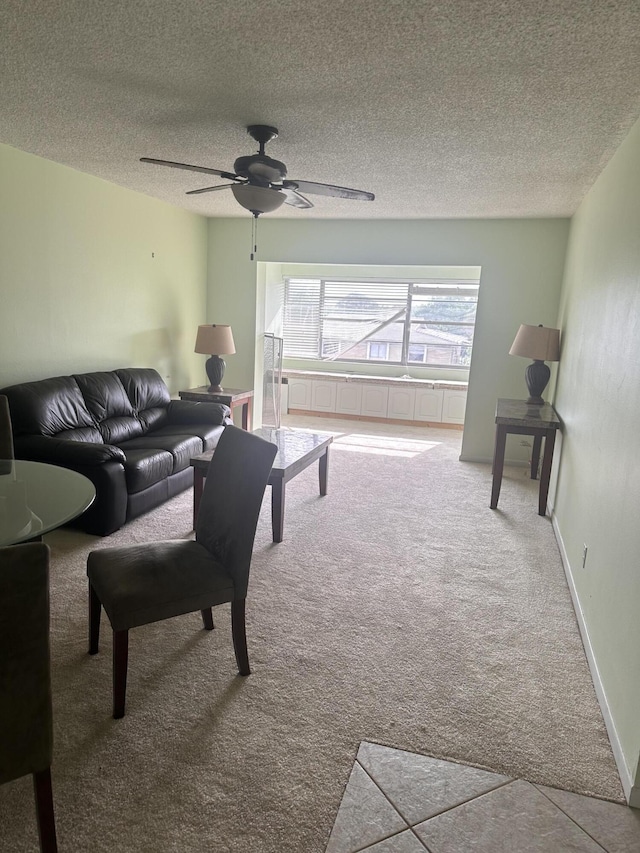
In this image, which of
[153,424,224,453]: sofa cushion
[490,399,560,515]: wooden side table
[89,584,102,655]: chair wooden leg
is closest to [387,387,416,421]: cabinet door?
[490,399,560,515]: wooden side table

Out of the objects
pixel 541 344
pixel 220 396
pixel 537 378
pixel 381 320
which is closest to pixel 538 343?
pixel 541 344

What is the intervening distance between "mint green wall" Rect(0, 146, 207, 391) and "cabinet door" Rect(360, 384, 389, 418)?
2696 millimetres

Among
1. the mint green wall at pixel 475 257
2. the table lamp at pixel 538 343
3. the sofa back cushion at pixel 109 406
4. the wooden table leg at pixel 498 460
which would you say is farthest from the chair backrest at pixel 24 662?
the mint green wall at pixel 475 257

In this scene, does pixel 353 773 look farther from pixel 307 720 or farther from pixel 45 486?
pixel 45 486

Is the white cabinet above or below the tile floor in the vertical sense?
above

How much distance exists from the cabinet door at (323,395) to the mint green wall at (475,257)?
76.1 inches

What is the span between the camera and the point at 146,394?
495 centimetres

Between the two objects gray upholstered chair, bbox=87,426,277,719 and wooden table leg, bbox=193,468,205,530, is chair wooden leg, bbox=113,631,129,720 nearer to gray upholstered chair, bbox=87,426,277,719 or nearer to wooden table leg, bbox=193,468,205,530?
gray upholstered chair, bbox=87,426,277,719

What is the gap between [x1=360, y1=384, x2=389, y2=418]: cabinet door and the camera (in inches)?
307

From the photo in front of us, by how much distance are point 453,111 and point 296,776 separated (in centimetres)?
290

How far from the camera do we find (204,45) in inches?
83.5

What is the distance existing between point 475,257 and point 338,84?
348 cm

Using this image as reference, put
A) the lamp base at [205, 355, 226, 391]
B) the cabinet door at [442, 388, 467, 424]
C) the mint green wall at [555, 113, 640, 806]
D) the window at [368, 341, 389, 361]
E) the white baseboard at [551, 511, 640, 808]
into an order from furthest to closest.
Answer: the window at [368, 341, 389, 361], the cabinet door at [442, 388, 467, 424], the lamp base at [205, 355, 226, 391], the mint green wall at [555, 113, 640, 806], the white baseboard at [551, 511, 640, 808]

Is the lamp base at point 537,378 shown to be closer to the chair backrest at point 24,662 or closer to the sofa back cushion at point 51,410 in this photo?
the sofa back cushion at point 51,410
